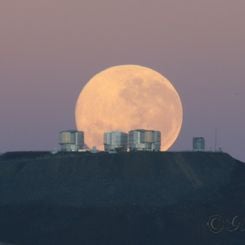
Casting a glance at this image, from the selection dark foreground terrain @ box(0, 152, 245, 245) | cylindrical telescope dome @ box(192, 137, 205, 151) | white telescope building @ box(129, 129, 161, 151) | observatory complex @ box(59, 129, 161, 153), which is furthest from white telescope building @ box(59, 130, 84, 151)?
cylindrical telescope dome @ box(192, 137, 205, 151)

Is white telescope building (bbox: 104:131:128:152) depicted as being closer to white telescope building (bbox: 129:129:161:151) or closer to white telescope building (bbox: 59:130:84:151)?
white telescope building (bbox: 129:129:161:151)

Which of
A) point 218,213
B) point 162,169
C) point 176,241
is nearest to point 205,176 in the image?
point 162,169

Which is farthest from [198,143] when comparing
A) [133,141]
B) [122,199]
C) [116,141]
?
[122,199]

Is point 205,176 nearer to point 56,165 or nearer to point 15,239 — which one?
point 56,165

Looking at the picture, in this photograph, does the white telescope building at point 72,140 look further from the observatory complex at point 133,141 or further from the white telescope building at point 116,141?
the white telescope building at point 116,141

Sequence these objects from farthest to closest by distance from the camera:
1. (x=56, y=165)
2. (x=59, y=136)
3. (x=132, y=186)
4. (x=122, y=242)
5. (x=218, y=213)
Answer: (x=59, y=136) < (x=56, y=165) < (x=132, y=186) < (x=218, y=213) < (x=122, y=242)

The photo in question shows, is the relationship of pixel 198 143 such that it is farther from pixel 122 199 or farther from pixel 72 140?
pixel 122 199

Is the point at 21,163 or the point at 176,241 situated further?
the point at 21,163
